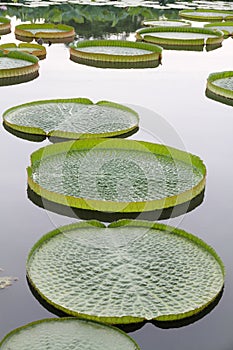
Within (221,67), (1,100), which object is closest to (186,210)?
(1,100)

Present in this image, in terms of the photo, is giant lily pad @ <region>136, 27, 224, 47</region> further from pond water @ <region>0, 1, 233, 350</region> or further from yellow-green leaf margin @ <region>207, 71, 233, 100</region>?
yellow-green leaf margin @ <region>207, 71, 233, 100</region>

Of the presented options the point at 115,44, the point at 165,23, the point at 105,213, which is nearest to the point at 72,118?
the point at 105,213

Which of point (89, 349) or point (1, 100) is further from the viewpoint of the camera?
point (1, 100)

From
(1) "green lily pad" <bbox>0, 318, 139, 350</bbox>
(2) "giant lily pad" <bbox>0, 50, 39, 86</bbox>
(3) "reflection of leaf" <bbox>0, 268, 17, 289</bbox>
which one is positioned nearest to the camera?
(1) "green lily pad" <bbox>0, 318, 139, 350</bbox>

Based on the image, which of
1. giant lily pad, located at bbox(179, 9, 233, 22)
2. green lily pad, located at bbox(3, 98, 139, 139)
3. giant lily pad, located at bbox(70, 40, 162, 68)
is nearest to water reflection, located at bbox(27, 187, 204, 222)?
green lily pad, located at bbox(3, 98, 139, 139)

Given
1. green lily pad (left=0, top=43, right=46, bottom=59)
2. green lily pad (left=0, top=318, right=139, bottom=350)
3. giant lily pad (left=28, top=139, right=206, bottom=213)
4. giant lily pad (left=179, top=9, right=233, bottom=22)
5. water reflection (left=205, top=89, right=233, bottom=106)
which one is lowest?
green lily pad (left=0, top=318, right=139, bottom=350)

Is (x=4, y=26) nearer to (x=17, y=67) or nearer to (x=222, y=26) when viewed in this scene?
(x=17, y=67)

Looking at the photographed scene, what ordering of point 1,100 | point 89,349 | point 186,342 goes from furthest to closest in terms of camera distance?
point 1,100, point 186,342, point 89,349

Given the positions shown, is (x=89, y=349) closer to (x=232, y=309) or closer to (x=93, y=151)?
(x=232, y=309)
